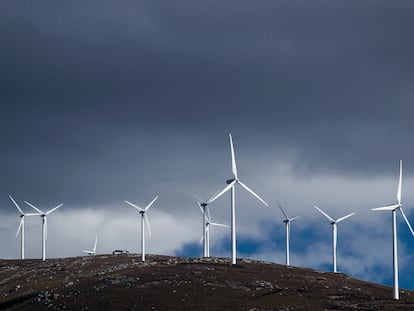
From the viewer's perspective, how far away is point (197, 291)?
164m

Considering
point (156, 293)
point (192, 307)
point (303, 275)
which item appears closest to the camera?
point (192, 307)

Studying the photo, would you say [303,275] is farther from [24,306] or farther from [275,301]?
[24,306]

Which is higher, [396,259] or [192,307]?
[396,259]

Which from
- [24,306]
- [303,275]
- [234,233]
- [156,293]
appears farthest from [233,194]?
[24,306]

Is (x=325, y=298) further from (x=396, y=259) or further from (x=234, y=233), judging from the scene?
(x=234, y=233)

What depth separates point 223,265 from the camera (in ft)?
648

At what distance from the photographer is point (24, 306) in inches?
6511

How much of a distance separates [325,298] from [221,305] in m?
23.3

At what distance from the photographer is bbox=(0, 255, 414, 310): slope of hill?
156 meters

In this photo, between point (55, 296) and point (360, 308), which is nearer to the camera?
point (360, 308)

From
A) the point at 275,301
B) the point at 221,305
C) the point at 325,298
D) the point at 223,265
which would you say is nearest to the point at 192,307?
the point at 221,305

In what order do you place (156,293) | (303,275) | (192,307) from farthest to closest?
(303,275) → (156,293) → (192,307)

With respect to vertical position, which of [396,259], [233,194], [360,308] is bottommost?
[360,308]

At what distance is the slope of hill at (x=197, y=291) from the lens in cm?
15550
